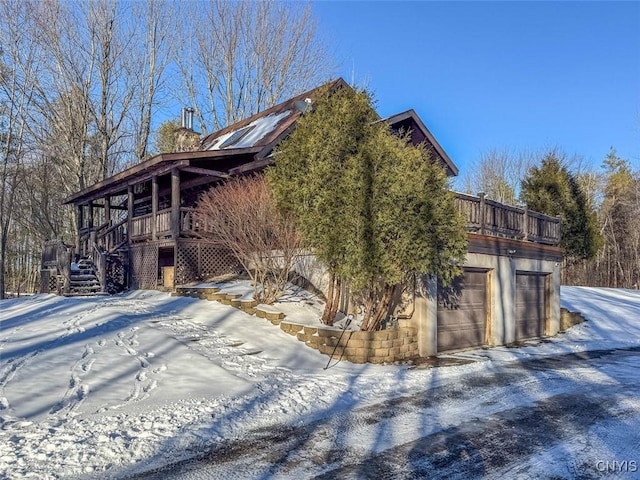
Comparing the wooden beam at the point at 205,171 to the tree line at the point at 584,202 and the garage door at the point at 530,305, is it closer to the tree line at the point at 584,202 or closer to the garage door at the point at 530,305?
the garage door at the point at 530,305

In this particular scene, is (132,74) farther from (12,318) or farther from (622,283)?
(622,283)

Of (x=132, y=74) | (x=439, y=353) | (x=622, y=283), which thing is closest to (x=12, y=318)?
(x=439, y=353)

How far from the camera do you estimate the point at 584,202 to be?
2189 cm

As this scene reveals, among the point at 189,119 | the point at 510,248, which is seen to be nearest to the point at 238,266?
the point at 510,248

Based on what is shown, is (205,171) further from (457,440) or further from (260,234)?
(457,440)

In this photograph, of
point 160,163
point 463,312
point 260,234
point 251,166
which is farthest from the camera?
point 160,163

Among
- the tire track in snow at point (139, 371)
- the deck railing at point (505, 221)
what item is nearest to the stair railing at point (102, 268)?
the tire track in snow at point (139, 371)

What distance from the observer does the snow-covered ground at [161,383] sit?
14.0 feet

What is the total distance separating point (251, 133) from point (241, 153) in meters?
3.77

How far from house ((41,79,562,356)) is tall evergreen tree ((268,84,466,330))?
1.11 meters

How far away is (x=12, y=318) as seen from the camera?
32.1 feet

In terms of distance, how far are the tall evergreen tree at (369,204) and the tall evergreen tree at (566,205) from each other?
575 inches

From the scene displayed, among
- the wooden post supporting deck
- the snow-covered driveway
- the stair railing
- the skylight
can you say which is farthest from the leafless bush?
the skylight

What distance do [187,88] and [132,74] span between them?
4.27m
